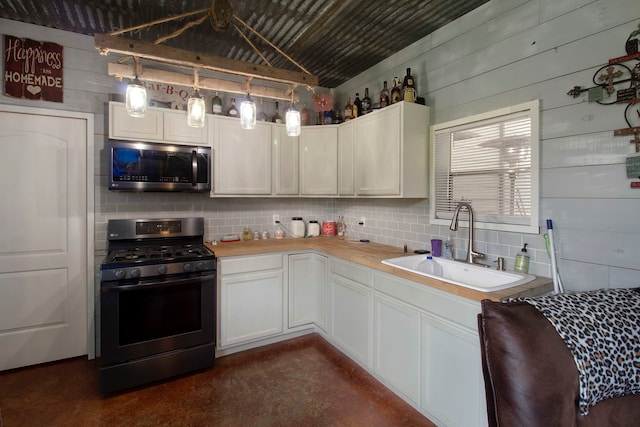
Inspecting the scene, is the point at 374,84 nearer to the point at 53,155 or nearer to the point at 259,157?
the point at 259,157

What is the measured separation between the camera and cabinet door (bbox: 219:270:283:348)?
2.70 m

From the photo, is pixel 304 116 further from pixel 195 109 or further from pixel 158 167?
pixel 195 109

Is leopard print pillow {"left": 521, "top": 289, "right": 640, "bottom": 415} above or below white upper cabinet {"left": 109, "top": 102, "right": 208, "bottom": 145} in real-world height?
below

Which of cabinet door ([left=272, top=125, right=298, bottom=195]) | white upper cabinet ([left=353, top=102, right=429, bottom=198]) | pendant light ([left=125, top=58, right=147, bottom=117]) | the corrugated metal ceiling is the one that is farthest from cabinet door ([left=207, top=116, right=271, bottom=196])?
pendant light ([left=125, top=58, right=147, bottom=117])

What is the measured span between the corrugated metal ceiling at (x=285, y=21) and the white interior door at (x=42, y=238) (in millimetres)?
795

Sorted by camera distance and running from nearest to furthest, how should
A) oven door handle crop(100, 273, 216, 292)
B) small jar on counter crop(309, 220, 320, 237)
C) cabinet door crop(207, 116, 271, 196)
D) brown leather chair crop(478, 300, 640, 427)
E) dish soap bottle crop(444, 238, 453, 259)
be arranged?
brown leather chair crop(478, 300, 640, 427), oven door handle crop(100, 273, 216, 292), dish soap bottle crop(444, 238, 453, 259), cabinet door crop(207, 116, 271, 196), small jar on counter crop(309, 220, 320, 237)

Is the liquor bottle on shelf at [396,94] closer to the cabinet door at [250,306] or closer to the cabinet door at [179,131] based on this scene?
the cabinet door at [179,131]

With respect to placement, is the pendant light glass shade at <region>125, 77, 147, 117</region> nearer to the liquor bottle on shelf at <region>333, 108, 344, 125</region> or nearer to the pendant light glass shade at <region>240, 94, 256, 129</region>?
the pendant light glass shade at <region>240, 94, 256, 129</region>

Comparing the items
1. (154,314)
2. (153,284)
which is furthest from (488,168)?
(154,314)

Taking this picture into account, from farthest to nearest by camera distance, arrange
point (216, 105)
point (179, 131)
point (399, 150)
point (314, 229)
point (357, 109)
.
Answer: point (314, 229) < point (357, 109) < point (216, 105) < point (179, 131) < point (399, 150)

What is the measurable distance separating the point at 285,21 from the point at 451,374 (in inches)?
104

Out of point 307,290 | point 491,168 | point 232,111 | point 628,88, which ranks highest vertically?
point 232,111

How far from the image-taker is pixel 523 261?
75.7 inches

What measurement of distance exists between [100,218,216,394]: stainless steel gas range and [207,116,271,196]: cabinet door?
72 centimetres
